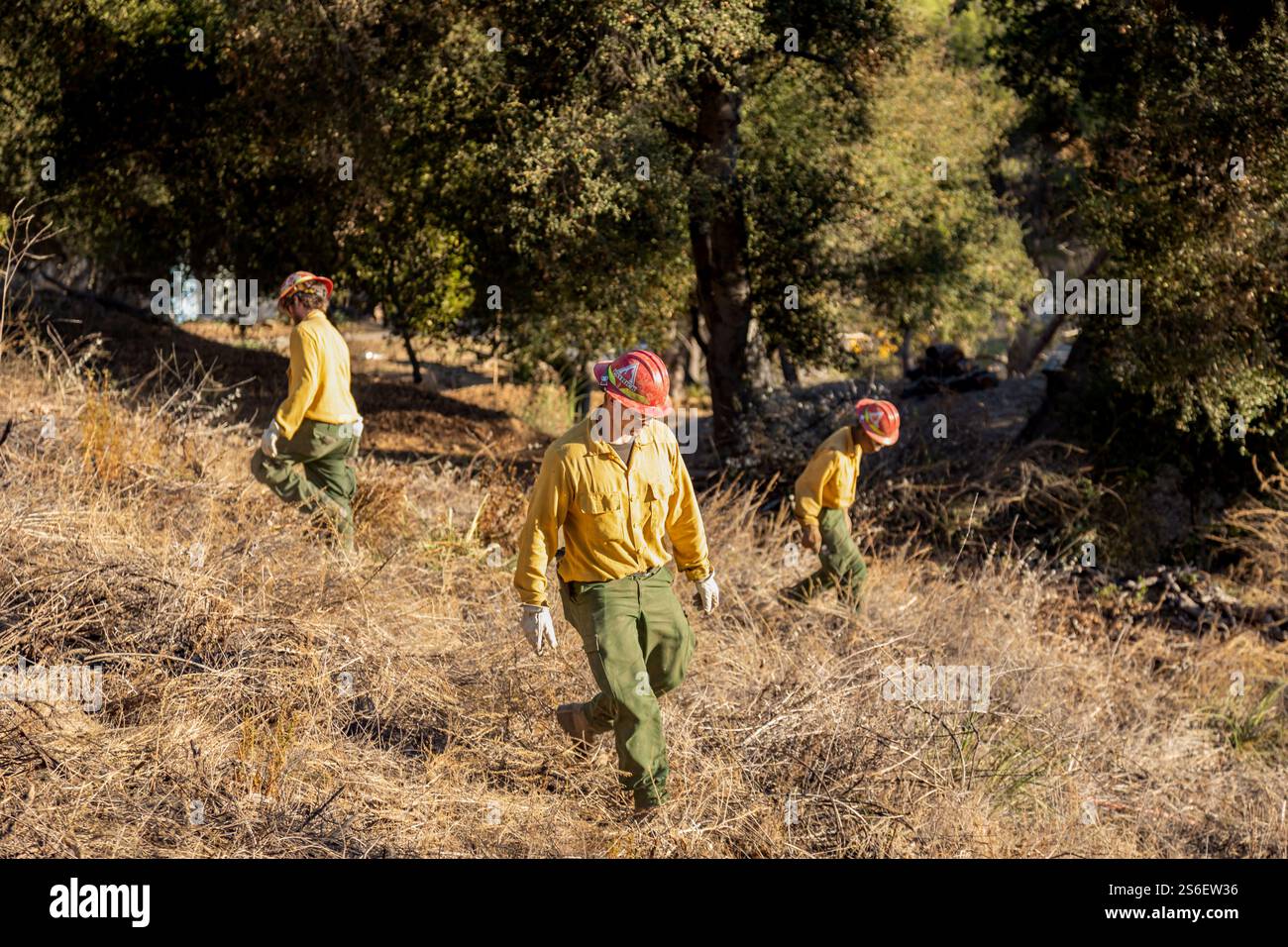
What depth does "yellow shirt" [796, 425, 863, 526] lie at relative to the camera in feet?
25.9

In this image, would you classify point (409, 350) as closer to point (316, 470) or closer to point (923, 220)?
point (923, 220)

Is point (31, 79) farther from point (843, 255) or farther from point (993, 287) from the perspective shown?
point (993, 287)

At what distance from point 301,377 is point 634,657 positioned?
3.07 metres

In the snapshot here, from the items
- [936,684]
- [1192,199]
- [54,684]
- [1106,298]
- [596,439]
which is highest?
[1192,199]

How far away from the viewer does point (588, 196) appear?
1128 cm

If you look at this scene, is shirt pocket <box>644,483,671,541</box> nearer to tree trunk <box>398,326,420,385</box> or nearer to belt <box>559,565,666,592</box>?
belt <box>559,565,666,592</box>

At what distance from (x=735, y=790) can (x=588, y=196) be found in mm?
6787

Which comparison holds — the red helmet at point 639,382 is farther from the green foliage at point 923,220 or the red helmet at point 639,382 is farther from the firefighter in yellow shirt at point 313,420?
the green foliage at point 923,220

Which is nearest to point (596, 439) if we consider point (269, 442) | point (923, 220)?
point (269, 442)

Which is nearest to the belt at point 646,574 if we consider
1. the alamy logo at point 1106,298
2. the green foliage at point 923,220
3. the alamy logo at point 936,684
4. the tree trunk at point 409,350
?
the alamy logo at point 936,684

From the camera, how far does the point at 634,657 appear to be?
16.8 feet

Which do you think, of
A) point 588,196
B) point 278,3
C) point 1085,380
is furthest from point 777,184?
point 278,3

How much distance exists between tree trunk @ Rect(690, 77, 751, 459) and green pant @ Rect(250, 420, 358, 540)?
5.59 meters

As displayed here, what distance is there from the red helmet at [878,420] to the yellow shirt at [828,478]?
149 millimetres
